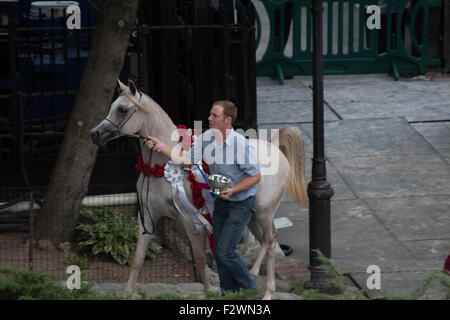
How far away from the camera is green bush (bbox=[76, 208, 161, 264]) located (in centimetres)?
1020

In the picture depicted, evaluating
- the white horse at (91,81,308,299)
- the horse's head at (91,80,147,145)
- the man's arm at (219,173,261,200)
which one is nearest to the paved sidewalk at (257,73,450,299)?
the white horse at (91,81,308,299)

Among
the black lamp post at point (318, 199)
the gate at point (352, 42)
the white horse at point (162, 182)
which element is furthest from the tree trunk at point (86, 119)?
the gate at point (352, 42)

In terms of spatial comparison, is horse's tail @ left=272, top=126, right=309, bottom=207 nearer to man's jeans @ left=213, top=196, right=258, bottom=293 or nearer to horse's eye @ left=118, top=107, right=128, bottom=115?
man's jeans @ left=213, top=196, right=258, bottom=293

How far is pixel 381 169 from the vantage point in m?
13.2

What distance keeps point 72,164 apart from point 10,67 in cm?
159

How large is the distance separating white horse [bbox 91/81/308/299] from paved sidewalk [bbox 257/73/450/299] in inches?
48.0

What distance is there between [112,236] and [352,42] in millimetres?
9366

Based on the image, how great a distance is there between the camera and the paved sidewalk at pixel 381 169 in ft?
33.8

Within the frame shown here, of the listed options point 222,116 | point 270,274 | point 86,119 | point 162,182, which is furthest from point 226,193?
point 86,119

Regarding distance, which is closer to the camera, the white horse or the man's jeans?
the man's jeans

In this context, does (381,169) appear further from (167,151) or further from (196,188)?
(167,151)

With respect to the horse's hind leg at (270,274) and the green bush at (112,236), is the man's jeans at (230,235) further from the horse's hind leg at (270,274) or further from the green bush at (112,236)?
the green bush at (112,236)

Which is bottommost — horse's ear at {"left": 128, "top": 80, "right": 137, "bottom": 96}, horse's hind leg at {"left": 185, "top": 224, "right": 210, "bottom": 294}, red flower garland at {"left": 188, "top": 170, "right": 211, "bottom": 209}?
horse's hind leg at {"left": 185, "top": 224, "right": 210, "bottom": 294}

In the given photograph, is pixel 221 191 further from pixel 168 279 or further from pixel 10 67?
pixel 10 67
